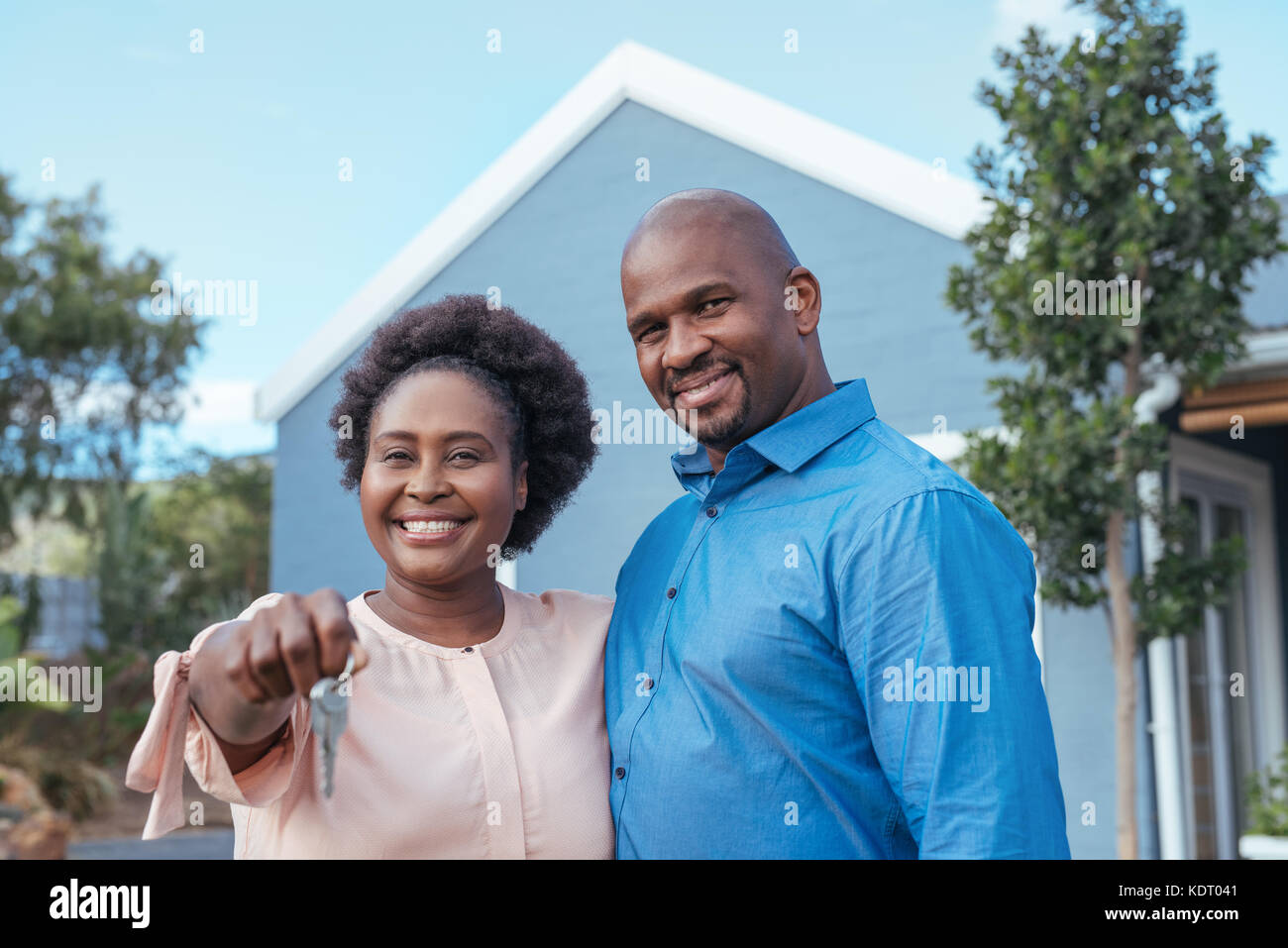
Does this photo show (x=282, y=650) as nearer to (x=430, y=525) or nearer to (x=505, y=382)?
(x=430, y=525)

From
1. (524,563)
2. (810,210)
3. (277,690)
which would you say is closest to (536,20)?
(810,210)

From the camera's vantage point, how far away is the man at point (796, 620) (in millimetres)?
1854

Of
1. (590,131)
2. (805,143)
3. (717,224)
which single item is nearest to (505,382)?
(717,224)

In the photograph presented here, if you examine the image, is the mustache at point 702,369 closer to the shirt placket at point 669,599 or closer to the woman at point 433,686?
the shirt placket at point 669,599

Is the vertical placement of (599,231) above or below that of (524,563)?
above

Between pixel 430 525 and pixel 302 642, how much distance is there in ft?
2.77

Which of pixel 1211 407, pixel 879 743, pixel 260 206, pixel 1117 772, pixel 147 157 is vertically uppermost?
pixel 147 157

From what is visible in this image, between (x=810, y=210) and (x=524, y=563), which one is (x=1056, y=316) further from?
(x=524, y=563)

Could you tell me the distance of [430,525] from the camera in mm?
2178

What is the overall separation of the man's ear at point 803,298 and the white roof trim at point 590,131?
4.84 m

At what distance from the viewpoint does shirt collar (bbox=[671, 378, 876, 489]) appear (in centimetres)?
228

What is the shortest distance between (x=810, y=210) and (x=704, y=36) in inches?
65.3

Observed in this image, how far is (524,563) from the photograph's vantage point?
8.39 m

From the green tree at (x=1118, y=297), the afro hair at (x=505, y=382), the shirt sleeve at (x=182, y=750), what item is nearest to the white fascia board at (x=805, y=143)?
the green tree at (x=1118, y=297)
